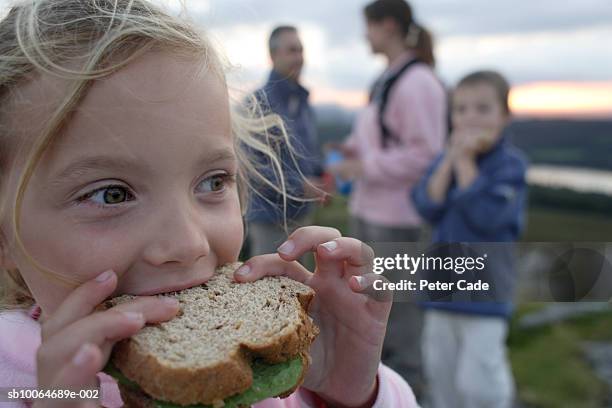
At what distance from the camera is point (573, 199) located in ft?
34.9

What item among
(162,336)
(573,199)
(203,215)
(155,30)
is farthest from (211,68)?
(573,199)

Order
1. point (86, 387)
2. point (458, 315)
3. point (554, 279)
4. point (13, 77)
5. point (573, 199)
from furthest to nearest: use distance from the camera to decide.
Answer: point (573, 199), point (458, 315), point (554, 279), point (13, 77), point (86, 387)

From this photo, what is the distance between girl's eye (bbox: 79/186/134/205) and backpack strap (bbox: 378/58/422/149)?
12.0 feet

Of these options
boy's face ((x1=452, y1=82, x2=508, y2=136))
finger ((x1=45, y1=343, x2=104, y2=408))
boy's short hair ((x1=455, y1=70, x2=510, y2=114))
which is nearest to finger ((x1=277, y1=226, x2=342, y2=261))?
finger ((x1=45, y1=343, x2=104, y2=408))

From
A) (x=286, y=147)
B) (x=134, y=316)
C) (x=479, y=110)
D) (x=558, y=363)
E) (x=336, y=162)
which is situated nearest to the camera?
(x=134, y=316)

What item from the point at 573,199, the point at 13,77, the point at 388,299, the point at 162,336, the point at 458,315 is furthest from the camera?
the point at 573,199

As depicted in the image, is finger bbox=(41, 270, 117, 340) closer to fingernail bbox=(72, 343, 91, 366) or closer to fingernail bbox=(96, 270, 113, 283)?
fingernail bbox=(96, 270, 113, 283)

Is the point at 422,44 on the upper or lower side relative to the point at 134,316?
upper

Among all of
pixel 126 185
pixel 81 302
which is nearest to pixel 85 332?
pixel 81 302

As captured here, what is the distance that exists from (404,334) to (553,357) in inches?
83.5

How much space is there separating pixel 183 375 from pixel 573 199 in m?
10.7

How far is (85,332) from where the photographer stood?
1.11 m

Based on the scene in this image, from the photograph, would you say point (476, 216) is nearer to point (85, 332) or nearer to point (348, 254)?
point (348, 254)

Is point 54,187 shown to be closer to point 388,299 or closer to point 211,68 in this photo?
point 211,68
